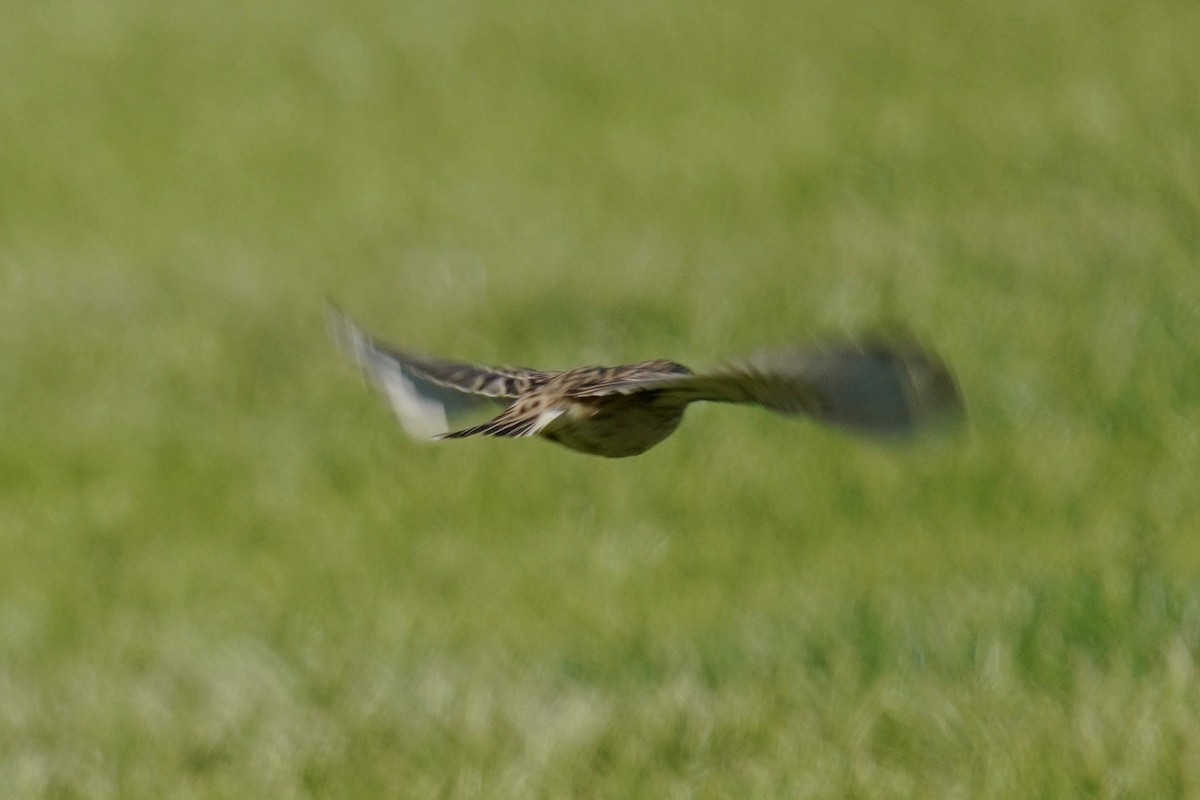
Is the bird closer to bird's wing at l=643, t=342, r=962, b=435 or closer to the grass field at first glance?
bird's wing at l=643, t=342, r=962, b=435

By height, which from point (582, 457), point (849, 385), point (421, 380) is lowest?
point (849, 385)

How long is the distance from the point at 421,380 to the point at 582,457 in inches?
104

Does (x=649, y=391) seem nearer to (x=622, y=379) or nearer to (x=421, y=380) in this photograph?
(x=622, y=379)

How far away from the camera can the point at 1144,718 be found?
11.1 ft

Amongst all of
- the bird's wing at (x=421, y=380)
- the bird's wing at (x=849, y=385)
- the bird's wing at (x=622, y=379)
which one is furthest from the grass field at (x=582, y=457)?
the bird's wing at (x=849, y=385)

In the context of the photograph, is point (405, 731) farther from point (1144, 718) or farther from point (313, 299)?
point (313, 299)

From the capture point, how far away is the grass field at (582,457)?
3.68 meters

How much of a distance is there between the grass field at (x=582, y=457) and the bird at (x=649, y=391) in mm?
933

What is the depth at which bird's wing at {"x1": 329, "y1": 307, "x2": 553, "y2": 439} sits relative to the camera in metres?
2.83

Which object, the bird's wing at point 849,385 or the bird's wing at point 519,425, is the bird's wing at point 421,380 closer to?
the bird's wing at point 519,425

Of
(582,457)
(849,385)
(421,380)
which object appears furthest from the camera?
(582,457)

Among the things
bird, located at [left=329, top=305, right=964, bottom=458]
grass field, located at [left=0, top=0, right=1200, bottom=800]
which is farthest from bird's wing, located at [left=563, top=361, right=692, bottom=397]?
grass field, located at [left=0, top=0, right=1200, bottom=800]

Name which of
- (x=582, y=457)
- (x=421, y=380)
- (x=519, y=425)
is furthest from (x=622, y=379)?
(x=582, y=457)

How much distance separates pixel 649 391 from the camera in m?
2.31
